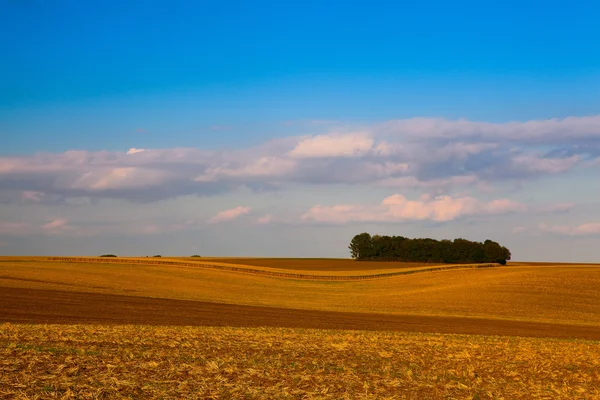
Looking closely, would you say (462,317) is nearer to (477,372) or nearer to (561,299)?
(561,299)

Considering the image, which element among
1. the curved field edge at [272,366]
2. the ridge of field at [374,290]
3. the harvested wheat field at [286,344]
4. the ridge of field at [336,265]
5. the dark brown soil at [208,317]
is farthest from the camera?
the ridge of field at [336,265]

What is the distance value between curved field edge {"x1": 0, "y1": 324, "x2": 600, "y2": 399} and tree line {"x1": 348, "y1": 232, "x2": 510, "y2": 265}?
296 ft

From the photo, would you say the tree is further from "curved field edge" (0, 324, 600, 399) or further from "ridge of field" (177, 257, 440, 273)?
"curved field edge" (0, 324, 600, 399)

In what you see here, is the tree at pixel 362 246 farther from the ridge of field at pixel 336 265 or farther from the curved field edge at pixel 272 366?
the curved field edge at pixel 272 366

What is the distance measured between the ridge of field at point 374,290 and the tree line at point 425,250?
40.4m

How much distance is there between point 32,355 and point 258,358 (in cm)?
613

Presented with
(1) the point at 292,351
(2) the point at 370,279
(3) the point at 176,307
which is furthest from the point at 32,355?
(2) the point at 370,279

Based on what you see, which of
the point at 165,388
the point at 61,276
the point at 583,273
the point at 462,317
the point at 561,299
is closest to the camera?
the point at 165,388

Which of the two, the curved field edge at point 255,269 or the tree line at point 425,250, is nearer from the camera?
the curved field edge at point 255,269

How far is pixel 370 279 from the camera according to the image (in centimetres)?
8156

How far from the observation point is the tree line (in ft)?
371

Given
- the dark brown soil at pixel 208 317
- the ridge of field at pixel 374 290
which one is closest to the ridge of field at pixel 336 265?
the ridge of field at pixel 374 290

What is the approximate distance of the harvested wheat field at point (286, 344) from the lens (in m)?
15.1

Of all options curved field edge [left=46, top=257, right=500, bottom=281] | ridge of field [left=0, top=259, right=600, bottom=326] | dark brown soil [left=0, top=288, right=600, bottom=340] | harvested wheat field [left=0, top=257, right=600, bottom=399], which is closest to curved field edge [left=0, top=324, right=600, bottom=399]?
harvested wheat field [left=0, top=257, right=600, bottom=399]
